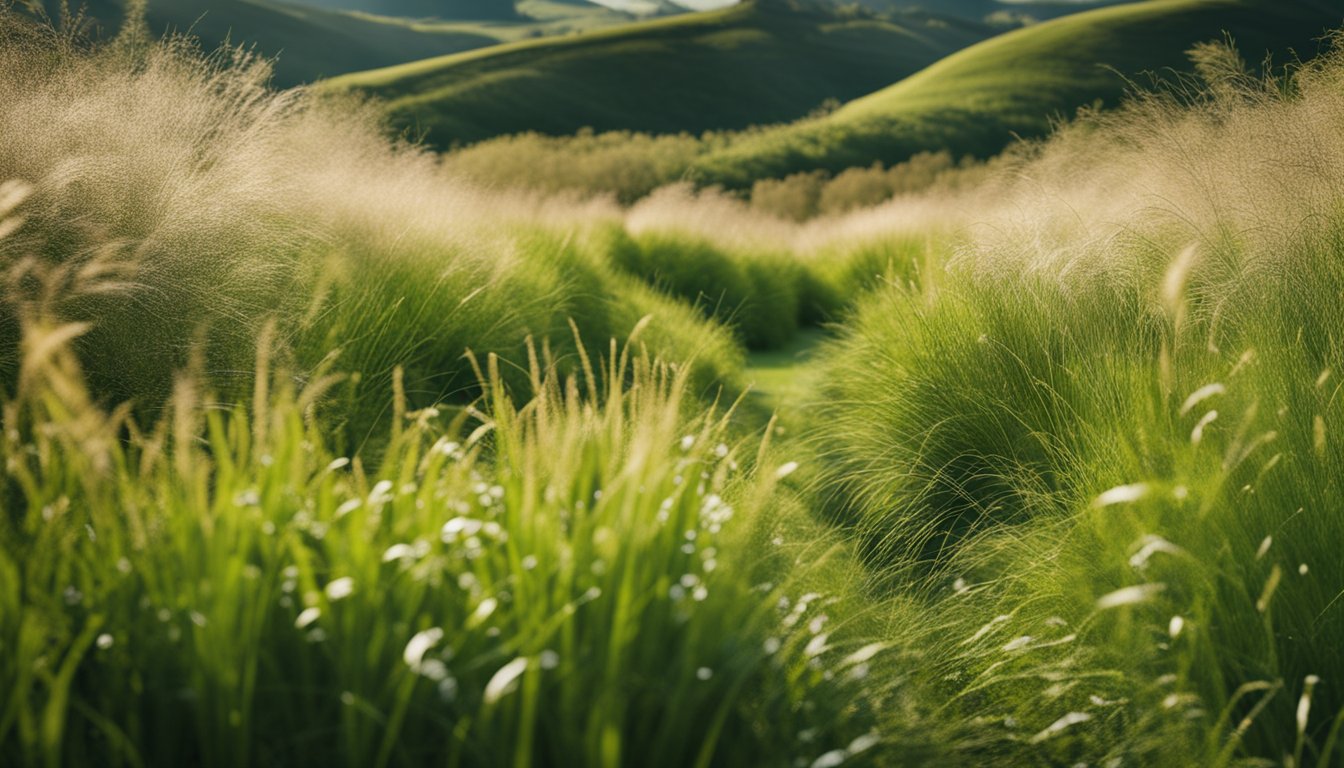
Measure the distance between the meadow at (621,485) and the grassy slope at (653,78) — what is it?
25.0 metres

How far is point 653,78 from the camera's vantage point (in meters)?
48.2

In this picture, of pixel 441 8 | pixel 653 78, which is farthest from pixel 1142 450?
pixel 441 8

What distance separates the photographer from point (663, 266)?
882 centimetres

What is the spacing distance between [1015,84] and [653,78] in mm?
18890

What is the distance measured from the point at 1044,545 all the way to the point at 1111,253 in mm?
1339

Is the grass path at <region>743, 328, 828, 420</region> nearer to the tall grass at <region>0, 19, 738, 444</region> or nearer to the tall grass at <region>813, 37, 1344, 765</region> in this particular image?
the tall grass at <region>0, 19, 738, 444</region>

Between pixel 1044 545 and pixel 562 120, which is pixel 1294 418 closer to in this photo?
pixel 1044 545

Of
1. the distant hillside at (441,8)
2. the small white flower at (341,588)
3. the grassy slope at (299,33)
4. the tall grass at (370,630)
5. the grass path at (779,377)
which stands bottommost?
the grass path at (779,377)

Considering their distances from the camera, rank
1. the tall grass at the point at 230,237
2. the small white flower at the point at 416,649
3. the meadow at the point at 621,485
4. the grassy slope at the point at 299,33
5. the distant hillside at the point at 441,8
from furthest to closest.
→ the distant hillside at the point at 441,8, the grassy slope at the point at 299,33, the tall grass at the point at 230,237, the meadow at the point at 621,485, the small white flower at the point at 416,649

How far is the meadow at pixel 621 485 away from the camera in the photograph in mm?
1467

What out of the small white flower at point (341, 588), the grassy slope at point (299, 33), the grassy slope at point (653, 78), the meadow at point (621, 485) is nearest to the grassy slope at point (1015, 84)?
the grassy slope at point (653, 78)

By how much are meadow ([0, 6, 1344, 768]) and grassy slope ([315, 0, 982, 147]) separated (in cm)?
2496

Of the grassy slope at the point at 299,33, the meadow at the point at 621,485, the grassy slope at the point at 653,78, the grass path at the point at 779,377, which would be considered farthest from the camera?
the grassy slope at the point at 299,33

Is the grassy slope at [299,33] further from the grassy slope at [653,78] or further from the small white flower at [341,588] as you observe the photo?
the small white flower at [341,588]
